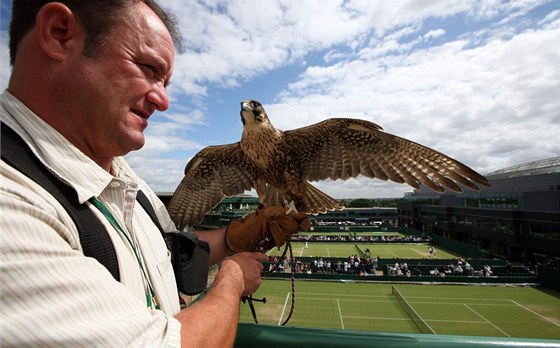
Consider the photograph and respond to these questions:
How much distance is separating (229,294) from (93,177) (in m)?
0.65

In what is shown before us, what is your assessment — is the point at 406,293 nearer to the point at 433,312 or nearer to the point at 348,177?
the point at 433,312

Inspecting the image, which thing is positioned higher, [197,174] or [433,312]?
[197,174]

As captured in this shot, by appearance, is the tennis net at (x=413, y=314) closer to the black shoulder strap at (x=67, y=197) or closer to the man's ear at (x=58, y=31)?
the black shoulder strap at (x=67, y=197)

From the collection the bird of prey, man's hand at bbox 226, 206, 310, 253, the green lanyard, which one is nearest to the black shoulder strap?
the green lanyard

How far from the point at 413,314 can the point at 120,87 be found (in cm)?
1719

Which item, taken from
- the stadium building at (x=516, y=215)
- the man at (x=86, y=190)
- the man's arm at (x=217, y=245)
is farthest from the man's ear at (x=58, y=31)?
the stadium building at (x=516, y=215)

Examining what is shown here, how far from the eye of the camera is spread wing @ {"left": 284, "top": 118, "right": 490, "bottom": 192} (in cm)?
341

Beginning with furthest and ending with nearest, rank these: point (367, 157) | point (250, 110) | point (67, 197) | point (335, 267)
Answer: point (335, 267) → point (367, 157) → point (250, 110) → point (67, 197)

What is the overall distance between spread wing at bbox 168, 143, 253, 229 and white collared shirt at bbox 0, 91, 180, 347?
124 inches

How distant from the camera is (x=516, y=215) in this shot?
1109 inches

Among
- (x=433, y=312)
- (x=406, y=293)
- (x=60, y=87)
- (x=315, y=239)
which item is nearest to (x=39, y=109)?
(x=60, y=87)

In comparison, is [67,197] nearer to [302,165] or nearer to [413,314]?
[302,165]

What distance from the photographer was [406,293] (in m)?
18.9

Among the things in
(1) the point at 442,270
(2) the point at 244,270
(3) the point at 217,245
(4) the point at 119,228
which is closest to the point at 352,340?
(2) the point at 244,270
